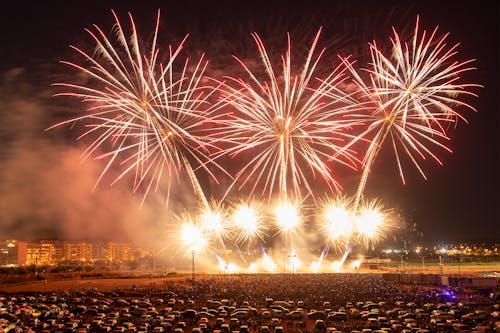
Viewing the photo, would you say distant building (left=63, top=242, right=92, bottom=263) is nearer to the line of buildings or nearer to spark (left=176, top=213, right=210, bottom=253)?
the line of buildings

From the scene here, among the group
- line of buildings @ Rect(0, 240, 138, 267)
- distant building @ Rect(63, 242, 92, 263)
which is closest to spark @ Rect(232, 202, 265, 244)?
line of buildings @ Rect(0, 240, 138, 267)

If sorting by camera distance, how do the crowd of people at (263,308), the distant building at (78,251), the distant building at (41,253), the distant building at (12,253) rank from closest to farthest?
the crowd of people at (263,308) < the distant building at (12,253) < the distant building at (41,253) < the distant building at (78,251)

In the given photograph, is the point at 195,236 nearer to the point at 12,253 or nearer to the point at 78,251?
the point at 12,253

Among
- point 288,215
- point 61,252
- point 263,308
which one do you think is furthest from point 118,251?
point 263,308

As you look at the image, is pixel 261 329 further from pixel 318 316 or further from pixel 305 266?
pixel 305 266

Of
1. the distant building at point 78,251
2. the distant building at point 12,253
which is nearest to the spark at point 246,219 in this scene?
the distant building at point 12,253

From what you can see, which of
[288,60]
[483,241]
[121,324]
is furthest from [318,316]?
[483,241]

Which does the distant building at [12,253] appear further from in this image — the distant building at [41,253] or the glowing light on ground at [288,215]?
the glowing light on ground at [288,215]
